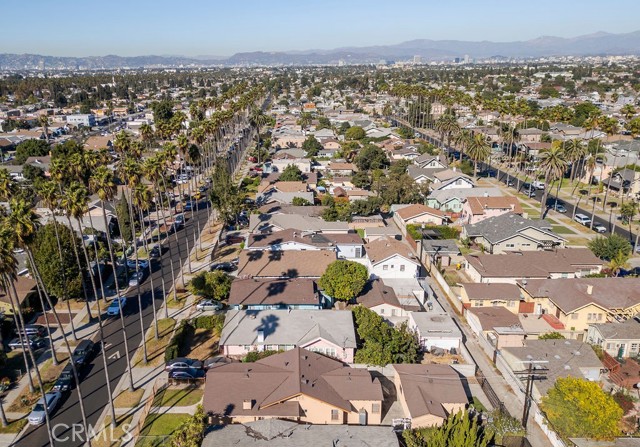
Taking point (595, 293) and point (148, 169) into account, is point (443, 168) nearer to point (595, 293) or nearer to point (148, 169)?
point (595, 293)

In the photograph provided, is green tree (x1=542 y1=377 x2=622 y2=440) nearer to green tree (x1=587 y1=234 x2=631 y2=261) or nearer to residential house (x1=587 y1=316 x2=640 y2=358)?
residential house (x1=587 y1=316 x2=640 y2=358)

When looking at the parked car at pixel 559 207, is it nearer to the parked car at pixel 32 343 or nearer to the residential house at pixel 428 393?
the residential house at pixel 428 393

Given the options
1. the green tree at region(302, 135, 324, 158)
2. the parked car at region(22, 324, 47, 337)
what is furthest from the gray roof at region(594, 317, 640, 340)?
the green tree at region(302, 135, 324, 158)

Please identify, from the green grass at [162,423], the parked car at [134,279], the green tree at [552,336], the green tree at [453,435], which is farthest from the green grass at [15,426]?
the green tree at [552,336]

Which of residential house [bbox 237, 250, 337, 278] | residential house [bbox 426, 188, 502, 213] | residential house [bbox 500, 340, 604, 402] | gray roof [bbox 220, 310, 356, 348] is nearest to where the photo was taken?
residential house [bbox 500, 340, 604, 402]

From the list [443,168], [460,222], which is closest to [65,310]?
[460,222]

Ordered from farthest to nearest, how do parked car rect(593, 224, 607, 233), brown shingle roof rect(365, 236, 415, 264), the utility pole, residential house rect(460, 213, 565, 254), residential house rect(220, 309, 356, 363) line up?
parked car rect(593, 224, 607, 233) → residential house rect(460, 213, 565, 254) → brown shingle roof rect(365, 236, 415, 264) → residential house rect(220, 309, 356, 363) → the utility pole
